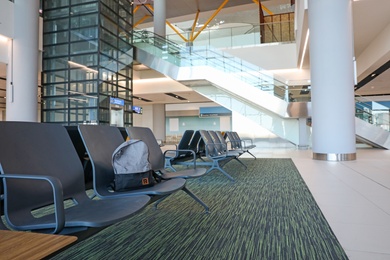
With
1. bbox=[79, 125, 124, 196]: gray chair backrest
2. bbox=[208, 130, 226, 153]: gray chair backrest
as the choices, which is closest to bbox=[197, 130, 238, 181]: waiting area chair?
bbox=[208, 130, 226, 153]: gray chair backrest

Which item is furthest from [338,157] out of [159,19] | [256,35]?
[159,19]

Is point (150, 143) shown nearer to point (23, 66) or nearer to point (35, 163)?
point (35, 163)

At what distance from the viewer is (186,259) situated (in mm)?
1565

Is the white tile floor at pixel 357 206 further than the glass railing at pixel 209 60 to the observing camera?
No

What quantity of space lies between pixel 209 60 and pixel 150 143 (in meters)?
10.3

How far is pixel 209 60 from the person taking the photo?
1244cm

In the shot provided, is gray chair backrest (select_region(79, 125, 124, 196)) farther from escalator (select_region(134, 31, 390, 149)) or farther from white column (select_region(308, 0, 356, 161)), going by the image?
escalator (select_region(134, 31, 390, 149))

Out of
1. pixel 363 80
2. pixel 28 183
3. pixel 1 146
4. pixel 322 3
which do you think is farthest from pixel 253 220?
pixel 363 80

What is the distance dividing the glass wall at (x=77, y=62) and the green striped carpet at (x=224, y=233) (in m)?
8.73

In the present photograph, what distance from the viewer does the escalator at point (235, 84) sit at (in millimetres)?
10680

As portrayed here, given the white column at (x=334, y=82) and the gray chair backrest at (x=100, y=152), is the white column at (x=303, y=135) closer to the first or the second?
the white column at (x=334, y=82)

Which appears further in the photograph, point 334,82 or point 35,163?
point 334,82

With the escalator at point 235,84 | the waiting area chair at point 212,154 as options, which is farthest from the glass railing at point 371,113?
the waiting area chair at point 212,154

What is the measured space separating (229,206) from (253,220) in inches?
18.7
